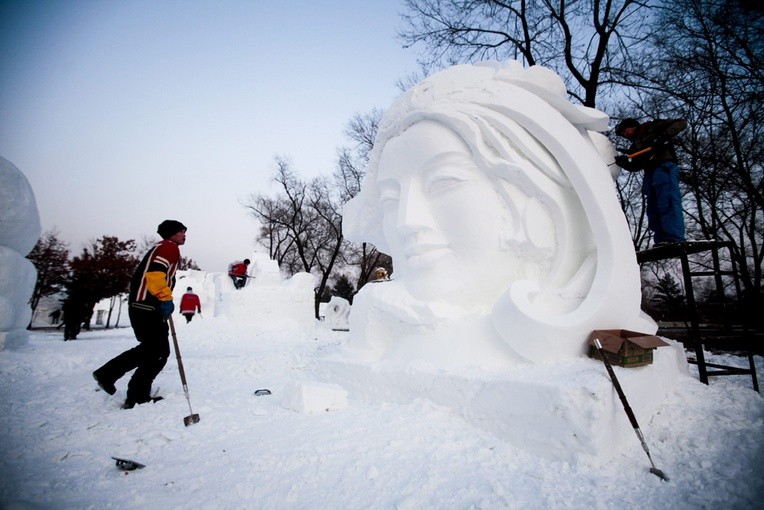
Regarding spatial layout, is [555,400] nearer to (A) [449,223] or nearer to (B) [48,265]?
(A) [449,223]

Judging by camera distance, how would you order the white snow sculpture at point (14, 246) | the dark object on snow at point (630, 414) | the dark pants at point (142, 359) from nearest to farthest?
the dark object on snow at point (630, 414), the dark pants at point (142, 359), the white snow sculpture at point (14, 246)

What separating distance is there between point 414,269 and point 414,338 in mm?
679

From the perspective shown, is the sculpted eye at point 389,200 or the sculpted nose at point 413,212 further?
the sculpted eye at point 389,200

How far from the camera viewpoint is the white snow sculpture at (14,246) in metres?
5.45

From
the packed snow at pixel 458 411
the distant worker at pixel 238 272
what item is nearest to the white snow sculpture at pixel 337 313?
the distant worker at pixel 238 272

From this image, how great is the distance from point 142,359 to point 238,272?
43.7ft

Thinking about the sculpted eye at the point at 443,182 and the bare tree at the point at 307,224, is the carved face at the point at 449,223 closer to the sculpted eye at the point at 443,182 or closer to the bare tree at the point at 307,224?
the sculpted eye at the point at 443,182

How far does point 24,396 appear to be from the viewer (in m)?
3.36

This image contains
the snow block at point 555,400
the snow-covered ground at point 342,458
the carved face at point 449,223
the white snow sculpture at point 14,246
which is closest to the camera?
the snow-covered ground at point 342,458

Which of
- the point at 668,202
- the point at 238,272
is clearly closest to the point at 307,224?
the point at 238,272

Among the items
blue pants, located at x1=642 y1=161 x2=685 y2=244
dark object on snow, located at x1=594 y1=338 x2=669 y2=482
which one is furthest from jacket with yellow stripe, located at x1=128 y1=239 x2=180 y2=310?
blue pants, located at x1=642 y1=161 x2=685 y2=244

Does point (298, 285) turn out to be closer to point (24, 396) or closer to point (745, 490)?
point (24, 396)

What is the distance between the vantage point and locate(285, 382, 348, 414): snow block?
2.94 metres

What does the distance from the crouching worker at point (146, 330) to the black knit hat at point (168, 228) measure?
33cm
